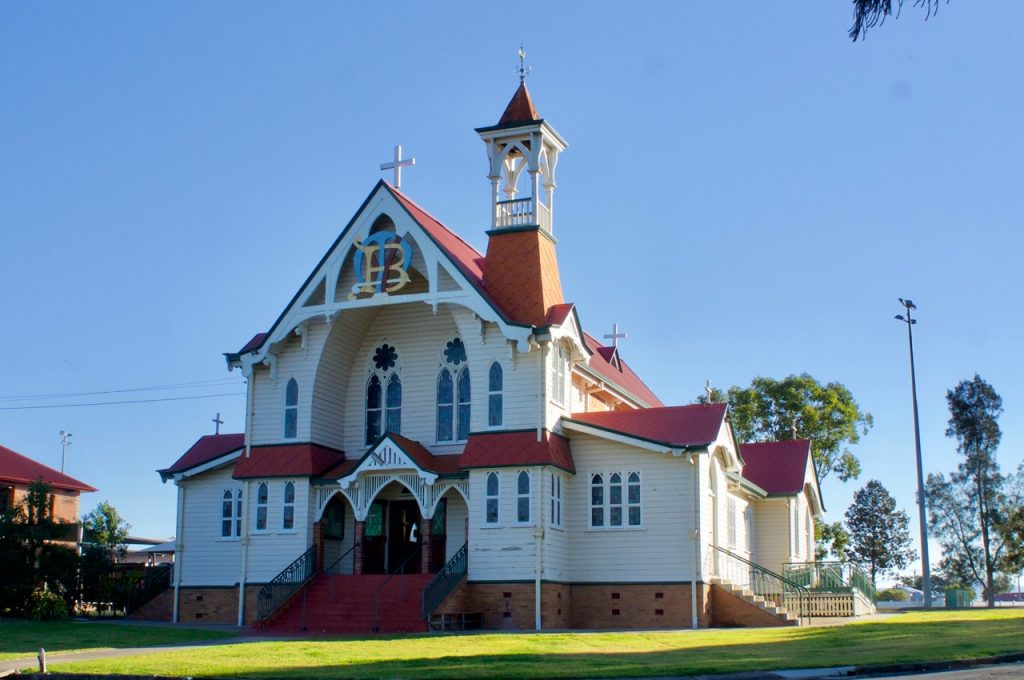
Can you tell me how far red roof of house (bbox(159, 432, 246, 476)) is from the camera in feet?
133

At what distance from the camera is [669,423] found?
36.3 metres

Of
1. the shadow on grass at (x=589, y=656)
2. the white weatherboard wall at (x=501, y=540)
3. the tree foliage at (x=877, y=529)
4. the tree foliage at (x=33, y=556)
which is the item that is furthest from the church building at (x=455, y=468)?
the tree foliage at (x=877, y=529)

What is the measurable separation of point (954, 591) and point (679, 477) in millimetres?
21861

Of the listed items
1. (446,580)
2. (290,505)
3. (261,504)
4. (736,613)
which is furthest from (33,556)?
(736,613)

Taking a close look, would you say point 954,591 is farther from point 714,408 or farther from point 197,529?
point 197,529

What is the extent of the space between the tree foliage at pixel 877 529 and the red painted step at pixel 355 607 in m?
50.1

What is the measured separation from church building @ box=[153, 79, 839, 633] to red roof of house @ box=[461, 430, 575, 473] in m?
0.06

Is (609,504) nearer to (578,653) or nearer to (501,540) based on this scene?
(501,540)

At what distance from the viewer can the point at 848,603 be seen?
128 ft

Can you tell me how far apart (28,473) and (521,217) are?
28.2m

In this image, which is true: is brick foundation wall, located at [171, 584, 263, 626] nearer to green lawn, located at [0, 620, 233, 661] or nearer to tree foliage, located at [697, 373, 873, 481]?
green lawn, located at [0, 620, 233, 661]

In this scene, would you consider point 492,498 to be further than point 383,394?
No

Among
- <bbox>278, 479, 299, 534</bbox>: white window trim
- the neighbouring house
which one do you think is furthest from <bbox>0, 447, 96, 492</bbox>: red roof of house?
<bbox>278, 479, 299, 534</bbox>: white window trim

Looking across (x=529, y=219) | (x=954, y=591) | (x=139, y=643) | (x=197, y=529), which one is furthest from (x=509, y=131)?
(x=954, y=591)
